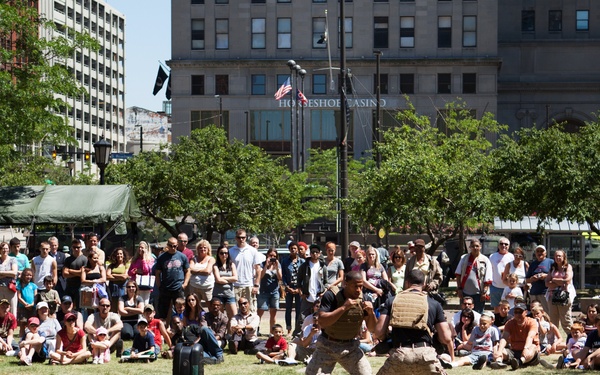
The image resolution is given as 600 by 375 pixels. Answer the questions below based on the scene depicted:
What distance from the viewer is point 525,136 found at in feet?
110

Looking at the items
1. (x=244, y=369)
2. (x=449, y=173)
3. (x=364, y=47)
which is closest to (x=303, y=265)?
(x=244, y=369)

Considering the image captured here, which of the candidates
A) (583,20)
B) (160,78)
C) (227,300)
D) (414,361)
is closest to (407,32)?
(583,20)

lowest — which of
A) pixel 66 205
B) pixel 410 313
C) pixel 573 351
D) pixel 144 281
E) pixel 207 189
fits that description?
pixel 573 351

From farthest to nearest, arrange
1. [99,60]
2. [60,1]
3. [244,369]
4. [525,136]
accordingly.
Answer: [99,60]
[60,1]
[525,136]
[244,369]

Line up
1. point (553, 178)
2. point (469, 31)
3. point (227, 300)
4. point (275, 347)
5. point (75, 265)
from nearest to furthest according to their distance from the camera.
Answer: point (275, 347), point (227, 300), point (75, 265), point (553, 178), point (469, 31)

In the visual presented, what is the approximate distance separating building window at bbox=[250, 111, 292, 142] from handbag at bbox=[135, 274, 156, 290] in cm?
5699

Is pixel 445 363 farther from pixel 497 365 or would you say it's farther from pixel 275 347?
pixel 275 347

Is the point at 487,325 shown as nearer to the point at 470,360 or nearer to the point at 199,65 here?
the point at 470,360

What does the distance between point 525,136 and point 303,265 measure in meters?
16.4

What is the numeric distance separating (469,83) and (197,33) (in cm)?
1966

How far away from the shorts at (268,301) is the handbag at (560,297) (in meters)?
5.10

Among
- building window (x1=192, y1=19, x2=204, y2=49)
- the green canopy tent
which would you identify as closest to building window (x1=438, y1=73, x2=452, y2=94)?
building window (x1=192, y1=19, x2=204, y2=49)

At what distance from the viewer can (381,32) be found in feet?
250

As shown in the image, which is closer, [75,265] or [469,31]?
[75,265]
